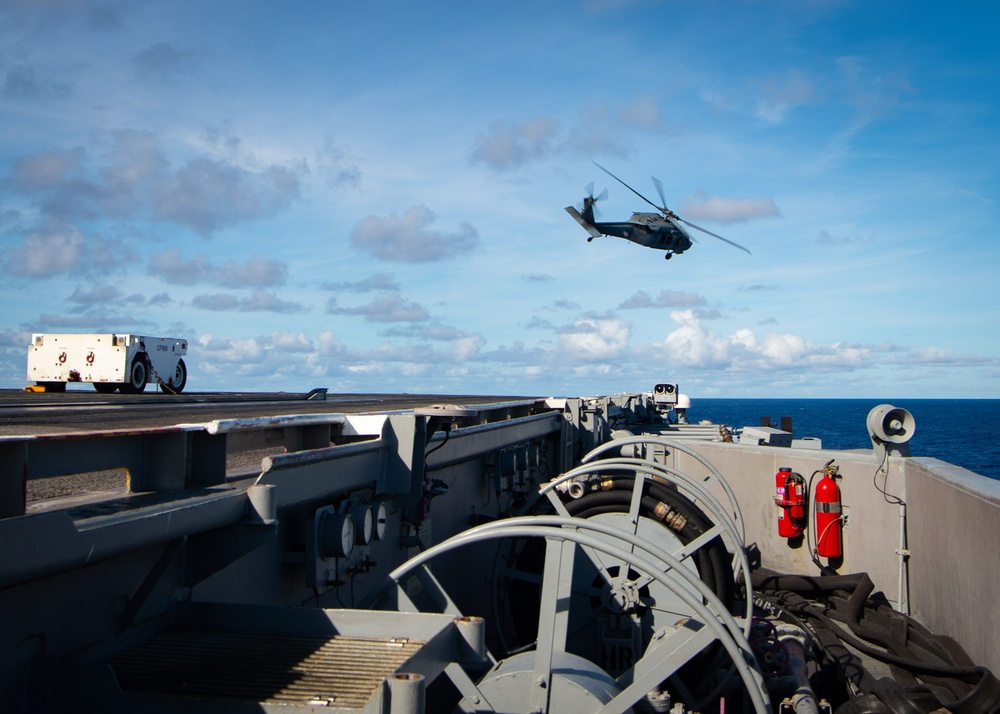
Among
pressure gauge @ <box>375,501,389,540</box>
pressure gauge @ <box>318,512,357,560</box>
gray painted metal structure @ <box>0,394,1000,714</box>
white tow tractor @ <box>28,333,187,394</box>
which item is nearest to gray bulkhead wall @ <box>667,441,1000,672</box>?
gray painted metal structure @ <box>0,394,1000,714</box>

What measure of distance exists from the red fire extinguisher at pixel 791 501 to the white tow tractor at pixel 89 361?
17635 mm

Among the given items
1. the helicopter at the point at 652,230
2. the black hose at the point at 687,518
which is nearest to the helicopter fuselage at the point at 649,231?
the helicopter at the point at 652,230

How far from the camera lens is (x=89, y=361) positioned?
74.0 ft

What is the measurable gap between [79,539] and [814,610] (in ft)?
34.7

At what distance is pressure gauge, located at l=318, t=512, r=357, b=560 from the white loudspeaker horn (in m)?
9.52

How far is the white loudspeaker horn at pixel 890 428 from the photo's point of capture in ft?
41.3

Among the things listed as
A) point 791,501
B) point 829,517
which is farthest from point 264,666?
point 791,501

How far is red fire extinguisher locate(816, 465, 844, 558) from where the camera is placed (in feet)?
44.0

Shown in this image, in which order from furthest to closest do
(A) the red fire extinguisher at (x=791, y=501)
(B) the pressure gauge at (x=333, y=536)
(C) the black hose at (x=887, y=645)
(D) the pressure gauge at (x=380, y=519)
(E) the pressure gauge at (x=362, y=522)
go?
(A) the red fire extinguisher at (x=791, y=501)
(C) the black hose at (x=887, y=645)
(D) the pressure gauge at (x=380, y=519)
(E) the pressure gauge at (x=362, y=522)
(B) the pressure gauge at (x=333, y=536)

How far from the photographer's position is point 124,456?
4.09 m

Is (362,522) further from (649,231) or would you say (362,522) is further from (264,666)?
(649,231)

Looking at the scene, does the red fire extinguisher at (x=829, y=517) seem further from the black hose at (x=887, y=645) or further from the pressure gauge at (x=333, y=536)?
the pressure gauge at (x=333, y=536)

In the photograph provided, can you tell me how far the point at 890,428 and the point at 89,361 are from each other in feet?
64.0

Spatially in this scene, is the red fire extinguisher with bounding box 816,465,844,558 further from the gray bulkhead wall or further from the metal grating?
the metal grating
